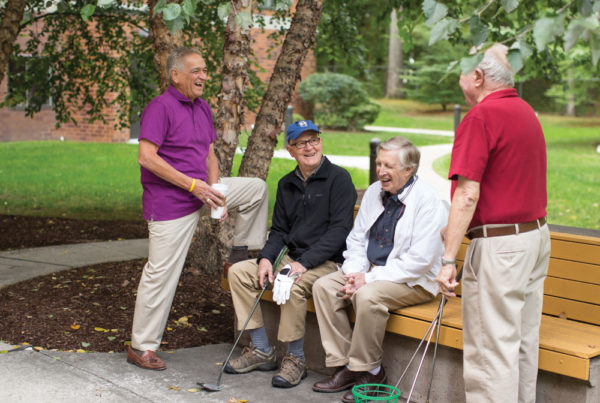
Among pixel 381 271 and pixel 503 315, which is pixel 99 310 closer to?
pixel 381 271

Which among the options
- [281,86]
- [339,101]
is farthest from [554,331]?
[339,101]

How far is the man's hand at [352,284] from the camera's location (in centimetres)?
448

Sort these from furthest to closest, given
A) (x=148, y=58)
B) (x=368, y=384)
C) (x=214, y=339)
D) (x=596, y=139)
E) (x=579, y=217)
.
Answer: (x=596, y=139) → (x=579, y=217) → (x=148, y=58) → (x=214, y=339) → (x=368, y=384)

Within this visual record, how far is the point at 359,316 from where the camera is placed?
4348 millimetres

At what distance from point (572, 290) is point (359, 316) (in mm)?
1243

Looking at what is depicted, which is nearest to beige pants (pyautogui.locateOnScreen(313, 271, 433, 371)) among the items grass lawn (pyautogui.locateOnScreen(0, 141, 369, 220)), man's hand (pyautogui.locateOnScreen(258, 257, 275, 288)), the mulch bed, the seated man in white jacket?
the seated man in white jacket

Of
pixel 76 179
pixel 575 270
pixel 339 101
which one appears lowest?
pixel 76 179

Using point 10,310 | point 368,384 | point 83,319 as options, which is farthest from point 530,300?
point 10,310

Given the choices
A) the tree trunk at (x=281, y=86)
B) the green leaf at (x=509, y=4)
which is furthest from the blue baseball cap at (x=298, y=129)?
the tree trunk at (x=281, y=86)

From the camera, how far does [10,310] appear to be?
591cm

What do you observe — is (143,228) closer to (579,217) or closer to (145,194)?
(145,194)

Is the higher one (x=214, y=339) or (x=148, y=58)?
(x=148, y=58)

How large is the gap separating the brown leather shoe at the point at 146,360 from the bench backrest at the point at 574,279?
232 cm

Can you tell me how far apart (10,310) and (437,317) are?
3.36 metres
